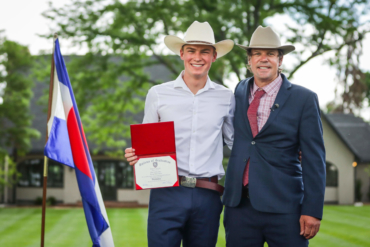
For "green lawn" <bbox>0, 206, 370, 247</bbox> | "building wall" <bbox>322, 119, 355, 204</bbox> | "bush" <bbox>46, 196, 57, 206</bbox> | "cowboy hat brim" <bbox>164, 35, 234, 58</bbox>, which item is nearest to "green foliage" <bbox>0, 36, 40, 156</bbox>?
"bush" <bbox>46, 196, 57, 206</bbox>

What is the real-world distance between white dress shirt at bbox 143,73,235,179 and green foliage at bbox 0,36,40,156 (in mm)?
19496

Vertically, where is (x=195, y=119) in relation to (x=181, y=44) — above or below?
below

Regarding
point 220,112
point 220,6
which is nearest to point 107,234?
point 220,112

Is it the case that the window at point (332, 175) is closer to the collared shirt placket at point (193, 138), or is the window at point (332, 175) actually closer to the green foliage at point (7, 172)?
the green foliage at point (7, 172)

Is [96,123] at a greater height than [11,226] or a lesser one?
greater

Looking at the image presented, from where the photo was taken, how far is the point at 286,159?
3.27 m

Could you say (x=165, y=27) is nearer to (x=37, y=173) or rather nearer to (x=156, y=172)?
(x=156, y=172)

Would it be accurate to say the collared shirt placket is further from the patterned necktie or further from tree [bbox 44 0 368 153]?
tree [bbox 44 0 368 153]

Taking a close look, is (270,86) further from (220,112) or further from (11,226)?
(11,226)

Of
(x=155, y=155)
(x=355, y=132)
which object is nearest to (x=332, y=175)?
(x=355, y=132)

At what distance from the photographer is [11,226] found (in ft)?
44.8

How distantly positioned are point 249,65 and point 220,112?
0.51 m

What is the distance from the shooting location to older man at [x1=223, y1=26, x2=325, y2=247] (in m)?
3.17

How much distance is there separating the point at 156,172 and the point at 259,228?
90 cm
